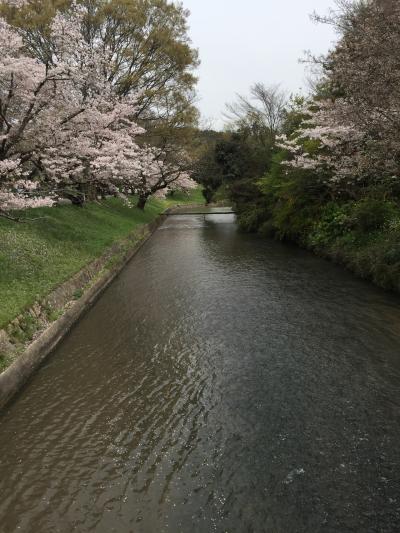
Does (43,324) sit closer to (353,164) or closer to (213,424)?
(213,424)

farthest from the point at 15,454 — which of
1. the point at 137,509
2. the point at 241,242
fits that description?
the point at 241,242

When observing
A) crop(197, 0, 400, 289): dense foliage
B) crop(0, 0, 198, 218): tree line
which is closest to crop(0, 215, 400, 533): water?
crop(197, 0, 400, 289): dense foliage

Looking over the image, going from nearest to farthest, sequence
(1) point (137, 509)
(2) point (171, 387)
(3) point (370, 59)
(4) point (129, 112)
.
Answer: (1) point (137, 509), (2) point (171, 387), (3) point (370, 59), (4) point (129, 112)

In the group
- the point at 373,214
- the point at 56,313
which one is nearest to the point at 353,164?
the point at 373,214

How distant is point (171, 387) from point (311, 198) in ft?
52.4

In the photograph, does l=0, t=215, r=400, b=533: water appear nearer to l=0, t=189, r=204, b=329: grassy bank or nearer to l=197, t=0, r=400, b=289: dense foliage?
l=0, t=189, r=204, b=329: grassy bank

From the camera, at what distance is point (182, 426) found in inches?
252

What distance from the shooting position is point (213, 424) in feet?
21.1

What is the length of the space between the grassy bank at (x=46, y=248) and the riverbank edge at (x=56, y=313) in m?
0.28

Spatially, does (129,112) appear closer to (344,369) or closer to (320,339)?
(320,339)

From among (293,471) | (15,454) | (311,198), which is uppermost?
(311,198)

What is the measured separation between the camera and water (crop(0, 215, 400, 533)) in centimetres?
473

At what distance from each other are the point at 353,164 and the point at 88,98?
12.1 m

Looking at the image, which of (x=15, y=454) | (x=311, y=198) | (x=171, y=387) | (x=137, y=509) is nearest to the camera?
(x=137, y=509)
